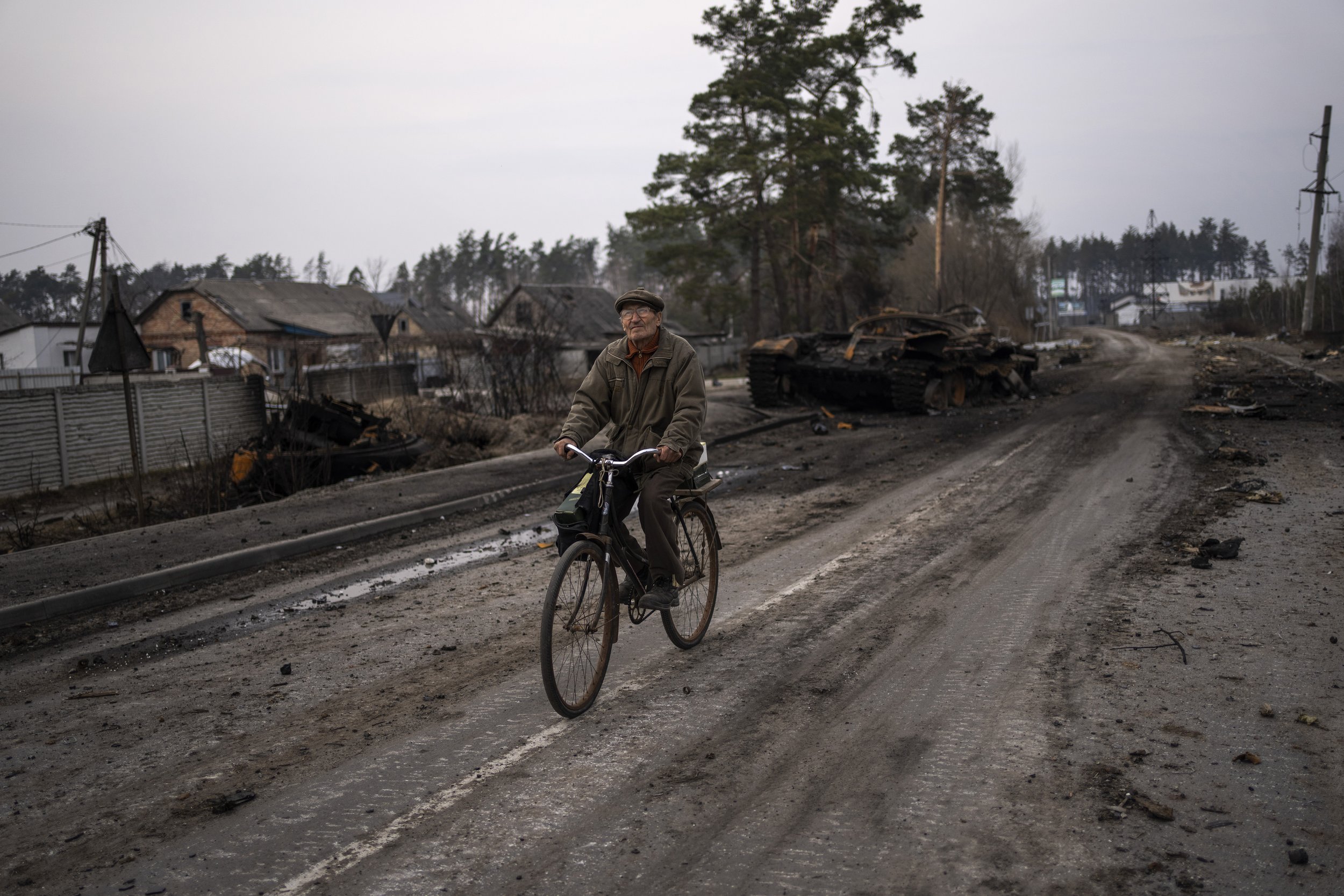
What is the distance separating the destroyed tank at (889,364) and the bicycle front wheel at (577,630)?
1476 cm

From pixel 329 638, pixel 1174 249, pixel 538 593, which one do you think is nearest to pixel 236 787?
pixel 329 638

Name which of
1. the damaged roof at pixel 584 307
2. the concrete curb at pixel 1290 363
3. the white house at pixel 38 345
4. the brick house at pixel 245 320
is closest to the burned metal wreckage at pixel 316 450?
the concrete curb at pixel 1290 363

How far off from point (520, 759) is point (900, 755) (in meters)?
1.59

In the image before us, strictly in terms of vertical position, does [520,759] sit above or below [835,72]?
below

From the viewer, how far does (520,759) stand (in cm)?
414

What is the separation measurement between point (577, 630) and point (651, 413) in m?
1.21

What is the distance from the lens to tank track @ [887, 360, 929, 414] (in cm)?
1853

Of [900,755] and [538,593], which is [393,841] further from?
[538,593]

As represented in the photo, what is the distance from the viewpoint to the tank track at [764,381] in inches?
801

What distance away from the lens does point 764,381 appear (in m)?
20.4

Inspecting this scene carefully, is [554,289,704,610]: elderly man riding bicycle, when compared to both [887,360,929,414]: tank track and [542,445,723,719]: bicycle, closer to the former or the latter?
[542,445,723,719]: bicycle

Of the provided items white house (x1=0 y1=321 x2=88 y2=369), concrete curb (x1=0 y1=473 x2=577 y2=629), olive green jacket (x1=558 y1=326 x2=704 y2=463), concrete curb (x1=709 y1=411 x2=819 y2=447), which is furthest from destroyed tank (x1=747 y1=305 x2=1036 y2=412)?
white house (x1=0 y1=321 x2=88 y2=369)

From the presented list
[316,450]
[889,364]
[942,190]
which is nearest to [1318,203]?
[942,190]

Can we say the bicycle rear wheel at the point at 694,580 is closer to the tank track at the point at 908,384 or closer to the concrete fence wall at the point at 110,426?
the concrete fence wall at the point at 110,426
